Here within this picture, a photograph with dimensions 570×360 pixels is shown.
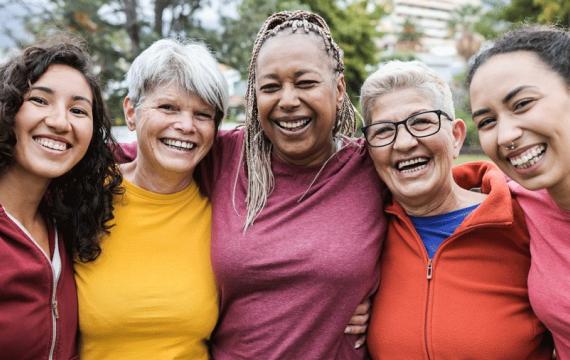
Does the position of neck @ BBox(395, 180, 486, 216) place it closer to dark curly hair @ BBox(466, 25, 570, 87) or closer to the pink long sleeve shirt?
the pink long sleeve shirt

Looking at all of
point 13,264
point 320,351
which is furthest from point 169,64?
point 320,351

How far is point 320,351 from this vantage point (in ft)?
8.14

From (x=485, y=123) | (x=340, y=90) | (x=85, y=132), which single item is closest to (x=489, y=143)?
(x=485, y=123)

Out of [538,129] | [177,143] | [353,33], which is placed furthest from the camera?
[353,33]

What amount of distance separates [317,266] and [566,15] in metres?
21.4

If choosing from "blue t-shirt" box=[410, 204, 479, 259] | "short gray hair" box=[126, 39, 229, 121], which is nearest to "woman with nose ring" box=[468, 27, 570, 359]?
"blue t-shirt" box=[410, 204, 479, 259]

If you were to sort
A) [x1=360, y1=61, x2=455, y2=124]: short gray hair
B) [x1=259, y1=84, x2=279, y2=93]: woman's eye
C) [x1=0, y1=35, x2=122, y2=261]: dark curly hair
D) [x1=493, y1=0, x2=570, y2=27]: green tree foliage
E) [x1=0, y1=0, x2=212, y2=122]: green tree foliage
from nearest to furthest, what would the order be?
[x1=0, y1=35, x2=122, y2=261]: dark curly hair < [x1=360, y1=61, x2=455, y2=124]: short gray hair < [x1=259, y1=84, x2=279, y2=93]: woman's eye < [x1=0, y1=0, x2=212, y2=122]: green tree foliage < [x1=493, y1=0, x2=570, y2=27]: green tree foliage

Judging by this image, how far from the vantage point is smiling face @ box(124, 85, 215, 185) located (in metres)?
2.78

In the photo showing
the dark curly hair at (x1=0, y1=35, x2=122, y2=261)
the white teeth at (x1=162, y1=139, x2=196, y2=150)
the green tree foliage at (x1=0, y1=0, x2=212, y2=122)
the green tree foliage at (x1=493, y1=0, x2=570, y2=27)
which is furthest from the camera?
the green tree foliage at (x1=493, y1=0, x2=570, y2=27)

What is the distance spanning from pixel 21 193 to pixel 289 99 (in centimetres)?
139

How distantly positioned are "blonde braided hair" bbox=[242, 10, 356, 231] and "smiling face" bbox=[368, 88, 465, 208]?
1.42 feet

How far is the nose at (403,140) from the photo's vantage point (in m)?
2.51

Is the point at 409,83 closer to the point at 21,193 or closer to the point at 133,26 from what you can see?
the point at 21,193

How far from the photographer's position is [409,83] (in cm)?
258
